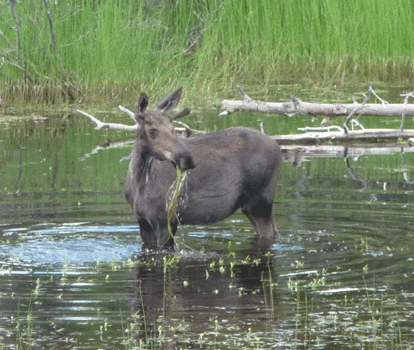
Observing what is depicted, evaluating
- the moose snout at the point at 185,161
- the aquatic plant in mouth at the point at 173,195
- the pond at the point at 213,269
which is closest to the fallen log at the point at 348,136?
the pond at the point at 213,269

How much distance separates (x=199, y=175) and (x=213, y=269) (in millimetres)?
1099

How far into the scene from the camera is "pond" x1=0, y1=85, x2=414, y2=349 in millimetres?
5211

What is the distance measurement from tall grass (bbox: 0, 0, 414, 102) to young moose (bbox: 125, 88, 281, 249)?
9264mm

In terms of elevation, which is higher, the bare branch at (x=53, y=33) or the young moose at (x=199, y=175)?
the bare branch at (x=53, y=33)

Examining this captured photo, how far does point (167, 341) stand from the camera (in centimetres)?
503

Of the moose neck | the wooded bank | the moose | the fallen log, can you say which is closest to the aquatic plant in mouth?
the moose

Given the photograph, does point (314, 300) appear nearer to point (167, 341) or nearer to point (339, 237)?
point (167, 341)

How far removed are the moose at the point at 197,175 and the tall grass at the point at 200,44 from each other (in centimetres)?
926

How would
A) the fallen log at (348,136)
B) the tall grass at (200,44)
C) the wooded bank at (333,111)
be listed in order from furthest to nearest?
the tall grass at (200,44) < the fallen log at (348,136) < the wooded bank at (333,111)

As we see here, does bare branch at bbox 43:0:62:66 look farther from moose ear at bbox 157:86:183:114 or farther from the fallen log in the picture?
moose ear at bbox 157:86:183:114

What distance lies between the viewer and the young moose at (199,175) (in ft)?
23.6

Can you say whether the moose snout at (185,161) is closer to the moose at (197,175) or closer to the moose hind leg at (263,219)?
the moose at (197,175)

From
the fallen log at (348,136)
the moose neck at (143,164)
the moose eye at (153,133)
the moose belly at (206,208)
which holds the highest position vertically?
the moose eye at (153,133)

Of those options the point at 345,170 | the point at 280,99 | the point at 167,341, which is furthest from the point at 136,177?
the point at 280,99
